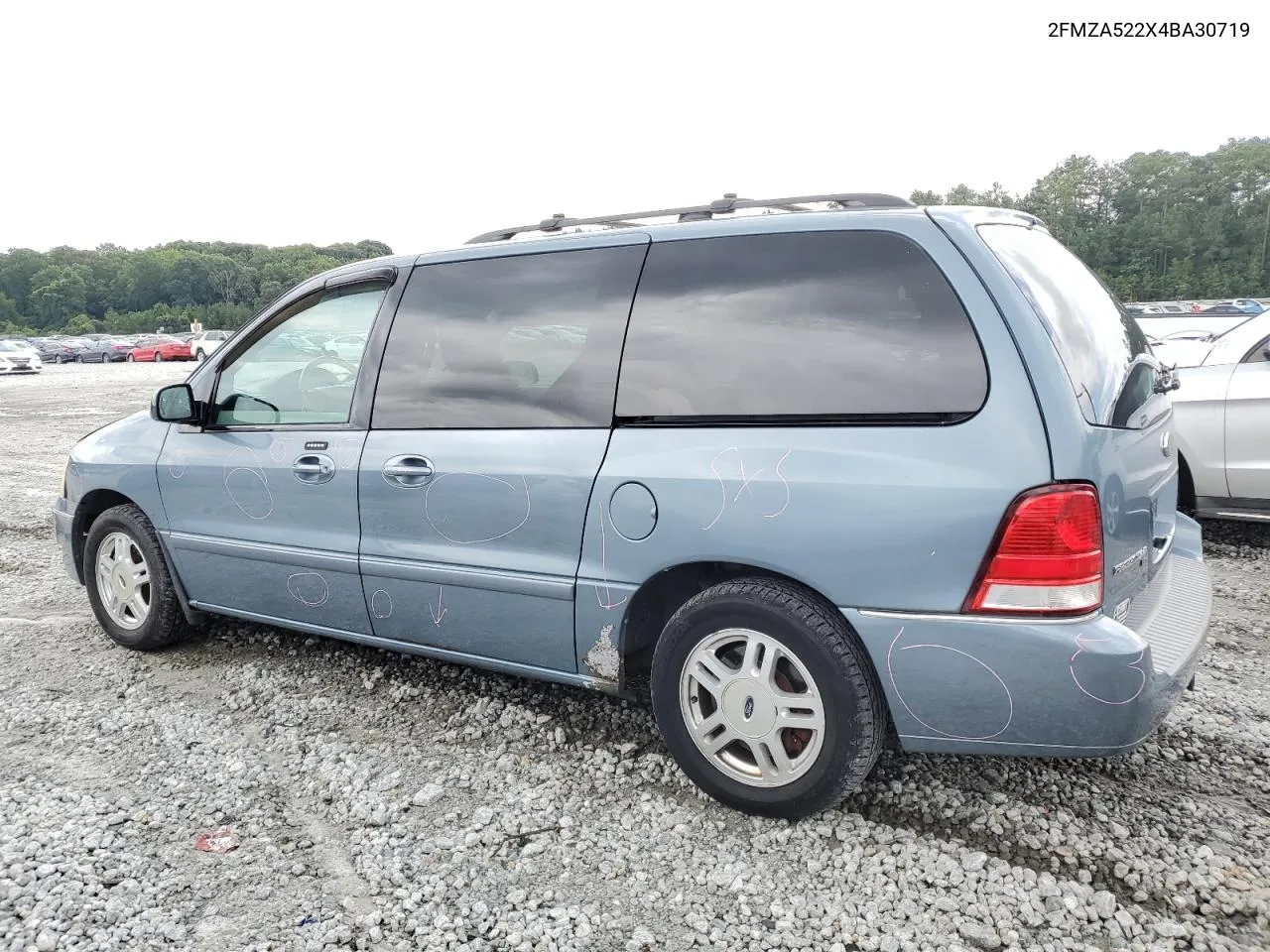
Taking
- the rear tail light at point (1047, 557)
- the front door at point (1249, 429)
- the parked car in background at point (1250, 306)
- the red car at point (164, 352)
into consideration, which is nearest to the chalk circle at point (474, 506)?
the rear tail light at point (1047, 557)

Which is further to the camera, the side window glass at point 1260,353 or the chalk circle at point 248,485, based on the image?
the side window glass at point 1260,353

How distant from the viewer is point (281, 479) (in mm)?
3816

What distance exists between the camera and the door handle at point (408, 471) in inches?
133

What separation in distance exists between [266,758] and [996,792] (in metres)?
2.41

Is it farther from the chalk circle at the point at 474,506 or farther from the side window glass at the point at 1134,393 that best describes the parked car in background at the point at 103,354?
the side window glass at the point at 1134,393

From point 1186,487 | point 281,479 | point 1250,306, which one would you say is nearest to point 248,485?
point 281,479

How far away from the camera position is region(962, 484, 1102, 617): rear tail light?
2.36 m

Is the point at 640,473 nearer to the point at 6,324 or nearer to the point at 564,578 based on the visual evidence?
the point at 564,578

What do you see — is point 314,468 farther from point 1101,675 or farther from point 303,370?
point 1101,675

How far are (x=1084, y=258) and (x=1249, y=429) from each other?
345 feet

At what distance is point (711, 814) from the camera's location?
9.57ft

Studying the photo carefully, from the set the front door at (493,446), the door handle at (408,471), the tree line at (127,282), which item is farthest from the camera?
the tree line at (127,282)

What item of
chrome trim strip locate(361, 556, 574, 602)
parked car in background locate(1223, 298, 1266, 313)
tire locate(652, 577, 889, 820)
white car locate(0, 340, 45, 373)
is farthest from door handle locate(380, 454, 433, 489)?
white car locate(0, 340, 45, 373)

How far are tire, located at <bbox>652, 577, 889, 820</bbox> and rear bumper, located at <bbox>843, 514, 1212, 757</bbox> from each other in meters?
0.09
